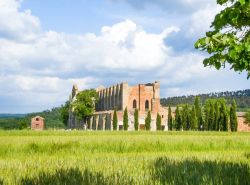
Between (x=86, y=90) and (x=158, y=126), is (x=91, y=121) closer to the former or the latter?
(x=86, y=90)

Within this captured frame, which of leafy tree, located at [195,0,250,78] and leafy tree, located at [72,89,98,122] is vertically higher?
leafy tree, located at [72,89,98,122]

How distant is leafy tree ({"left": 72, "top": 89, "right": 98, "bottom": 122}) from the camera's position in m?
98.4

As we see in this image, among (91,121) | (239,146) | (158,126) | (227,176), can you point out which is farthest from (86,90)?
(227,176)

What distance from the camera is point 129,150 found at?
21.2 meters

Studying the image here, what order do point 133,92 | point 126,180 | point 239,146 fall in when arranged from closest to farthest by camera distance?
point 126,180, point 239,146, point 133,92

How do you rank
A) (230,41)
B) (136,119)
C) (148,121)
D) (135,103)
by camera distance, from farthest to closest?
(135,103), (136,119), (148,121), (230,41)

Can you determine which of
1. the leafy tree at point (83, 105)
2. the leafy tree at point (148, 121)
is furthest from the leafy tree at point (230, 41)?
the leafy tree at point (83, 105)

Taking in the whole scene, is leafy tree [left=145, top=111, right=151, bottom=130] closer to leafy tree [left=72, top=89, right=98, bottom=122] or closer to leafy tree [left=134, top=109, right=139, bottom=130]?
leafy tree [left=134, top=109, right=139, bottom=130]

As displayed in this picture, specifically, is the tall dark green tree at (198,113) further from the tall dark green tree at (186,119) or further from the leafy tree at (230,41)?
the leafy tree at (230,41)

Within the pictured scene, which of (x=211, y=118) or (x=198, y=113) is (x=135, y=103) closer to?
(x=198, y=113)

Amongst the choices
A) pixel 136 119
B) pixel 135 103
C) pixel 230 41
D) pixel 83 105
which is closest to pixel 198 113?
pixel 136 119

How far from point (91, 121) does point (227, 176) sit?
93183 millimetres

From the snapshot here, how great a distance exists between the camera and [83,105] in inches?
3900

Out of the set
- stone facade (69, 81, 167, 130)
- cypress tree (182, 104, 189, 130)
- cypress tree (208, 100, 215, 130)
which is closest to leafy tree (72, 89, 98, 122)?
stone facade (69, 81, 167, 130)
